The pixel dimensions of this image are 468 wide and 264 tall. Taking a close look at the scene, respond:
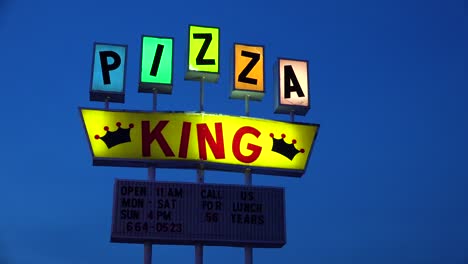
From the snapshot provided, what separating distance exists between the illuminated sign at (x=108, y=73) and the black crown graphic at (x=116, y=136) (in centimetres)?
86

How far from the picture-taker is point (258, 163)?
67.8ft

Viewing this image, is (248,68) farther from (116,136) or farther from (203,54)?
(116,136)

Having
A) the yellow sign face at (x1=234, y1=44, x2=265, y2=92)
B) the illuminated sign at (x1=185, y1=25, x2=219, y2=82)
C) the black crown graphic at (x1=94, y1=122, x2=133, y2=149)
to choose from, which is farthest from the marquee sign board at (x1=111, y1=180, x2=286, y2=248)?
the illuminated sign at (x1=185, y1=25, x2=219, y2=82)

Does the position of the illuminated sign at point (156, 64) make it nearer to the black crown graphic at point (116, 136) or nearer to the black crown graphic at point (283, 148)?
the black crown graphic at point (116, 136)

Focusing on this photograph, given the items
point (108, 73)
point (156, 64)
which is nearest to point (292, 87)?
point (156, 64)

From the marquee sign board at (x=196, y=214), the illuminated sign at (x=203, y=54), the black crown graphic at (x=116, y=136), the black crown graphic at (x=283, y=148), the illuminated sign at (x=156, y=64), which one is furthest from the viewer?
the black crown graphic at (x=283, y=148)

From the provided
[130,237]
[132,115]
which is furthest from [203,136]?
[130,237]

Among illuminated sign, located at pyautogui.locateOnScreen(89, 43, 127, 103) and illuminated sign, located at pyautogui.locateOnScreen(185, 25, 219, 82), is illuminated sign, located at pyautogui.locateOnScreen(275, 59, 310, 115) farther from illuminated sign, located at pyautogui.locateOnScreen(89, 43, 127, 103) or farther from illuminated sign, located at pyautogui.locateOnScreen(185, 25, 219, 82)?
illuminated sign, located at pyautogui.locateOnScreen(89, 43, 127, 103)

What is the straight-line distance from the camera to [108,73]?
66.9 feet

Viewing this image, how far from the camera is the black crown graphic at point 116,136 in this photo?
1983 cm

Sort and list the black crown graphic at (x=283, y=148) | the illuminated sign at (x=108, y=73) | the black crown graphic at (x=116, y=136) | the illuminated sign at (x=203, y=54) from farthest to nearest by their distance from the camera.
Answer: the black crown graphic at (x=283, y=148) < the illuminated sign at (x=203, y=54) < the illuminated sign at (x=108, y=73) < the black crown graphic at (x=116, y=136)

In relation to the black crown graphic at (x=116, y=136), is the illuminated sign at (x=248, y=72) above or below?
above

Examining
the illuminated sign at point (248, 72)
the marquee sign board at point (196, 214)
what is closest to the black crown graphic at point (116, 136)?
the marquee sign board at point (196, 214)

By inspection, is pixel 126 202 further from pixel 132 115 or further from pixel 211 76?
→ pixel 211 76
